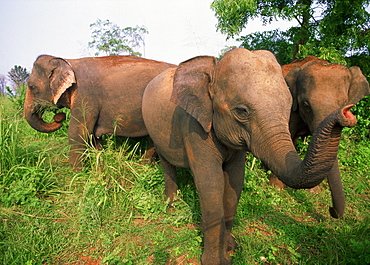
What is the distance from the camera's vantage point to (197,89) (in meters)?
2.62

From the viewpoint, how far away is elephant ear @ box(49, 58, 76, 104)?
5.03 meters

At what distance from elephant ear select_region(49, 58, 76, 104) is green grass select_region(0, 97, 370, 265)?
2.71ft

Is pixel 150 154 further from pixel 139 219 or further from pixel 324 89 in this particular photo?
pixel 324 89

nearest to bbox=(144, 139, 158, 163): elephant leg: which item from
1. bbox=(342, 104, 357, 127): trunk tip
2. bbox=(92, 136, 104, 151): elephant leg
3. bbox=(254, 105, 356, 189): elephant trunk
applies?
bbox=(92, 136, 104, 151): elephant leg

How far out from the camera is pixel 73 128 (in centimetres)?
515

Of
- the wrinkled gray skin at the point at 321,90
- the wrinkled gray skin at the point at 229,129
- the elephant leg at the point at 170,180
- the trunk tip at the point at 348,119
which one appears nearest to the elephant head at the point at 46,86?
the elephant leg at the point at 170,180

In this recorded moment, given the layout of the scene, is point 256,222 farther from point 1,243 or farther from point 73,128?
point 73,128

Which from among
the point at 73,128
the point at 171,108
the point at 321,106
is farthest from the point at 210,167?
the point at 73,128

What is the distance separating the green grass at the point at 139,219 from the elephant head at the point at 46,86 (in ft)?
1.90

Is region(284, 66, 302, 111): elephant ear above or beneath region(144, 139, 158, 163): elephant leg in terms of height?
above

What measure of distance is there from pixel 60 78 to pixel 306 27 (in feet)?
18.2

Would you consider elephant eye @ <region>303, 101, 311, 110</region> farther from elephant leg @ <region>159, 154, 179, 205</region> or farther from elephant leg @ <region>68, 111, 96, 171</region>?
elephant leg @ <region>68, 111, 96, 171</region>

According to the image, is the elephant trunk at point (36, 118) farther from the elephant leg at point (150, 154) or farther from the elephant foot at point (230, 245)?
the elephant foot at point (230, 245)

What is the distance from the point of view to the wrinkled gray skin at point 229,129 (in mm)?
1755
